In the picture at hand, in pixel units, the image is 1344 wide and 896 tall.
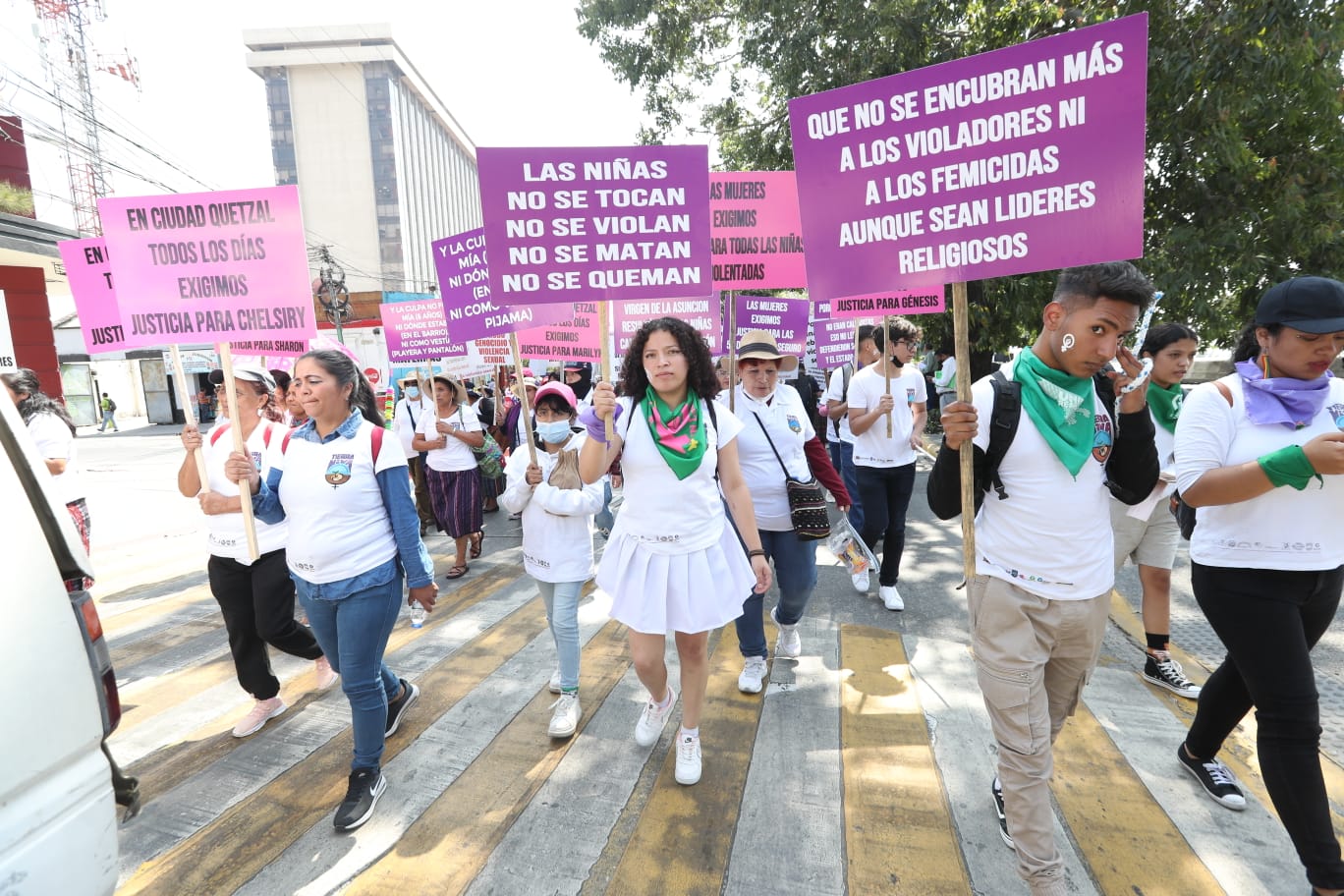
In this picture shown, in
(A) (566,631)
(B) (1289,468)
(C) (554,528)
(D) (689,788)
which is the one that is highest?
(B) (1289,468)

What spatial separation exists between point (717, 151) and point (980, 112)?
11.1 m

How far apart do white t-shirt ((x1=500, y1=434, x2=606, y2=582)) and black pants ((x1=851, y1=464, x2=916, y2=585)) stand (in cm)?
242

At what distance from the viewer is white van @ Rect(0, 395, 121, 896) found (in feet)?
3.97

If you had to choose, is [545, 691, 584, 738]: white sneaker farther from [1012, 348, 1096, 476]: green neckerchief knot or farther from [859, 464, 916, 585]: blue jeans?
[859, 464, 916, 585]: blue jeans

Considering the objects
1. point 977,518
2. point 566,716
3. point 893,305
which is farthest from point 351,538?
point 893,305

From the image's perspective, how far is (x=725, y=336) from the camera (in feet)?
25.1

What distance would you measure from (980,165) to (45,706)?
9.86 feet

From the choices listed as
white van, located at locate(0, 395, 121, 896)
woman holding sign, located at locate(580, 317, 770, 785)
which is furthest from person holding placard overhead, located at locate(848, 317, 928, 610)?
white van, located at locate(0, 395, 121, 896)

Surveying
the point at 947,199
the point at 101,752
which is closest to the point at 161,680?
the point at 101,752

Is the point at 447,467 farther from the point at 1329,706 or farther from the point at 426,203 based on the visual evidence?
the point at 426,203

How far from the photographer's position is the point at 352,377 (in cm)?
298

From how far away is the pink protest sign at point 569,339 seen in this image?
6.94m

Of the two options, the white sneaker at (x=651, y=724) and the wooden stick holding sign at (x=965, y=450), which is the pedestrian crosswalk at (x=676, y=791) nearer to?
the white sneaker at (x=651, y=724)

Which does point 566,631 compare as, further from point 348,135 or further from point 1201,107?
point 348,135
